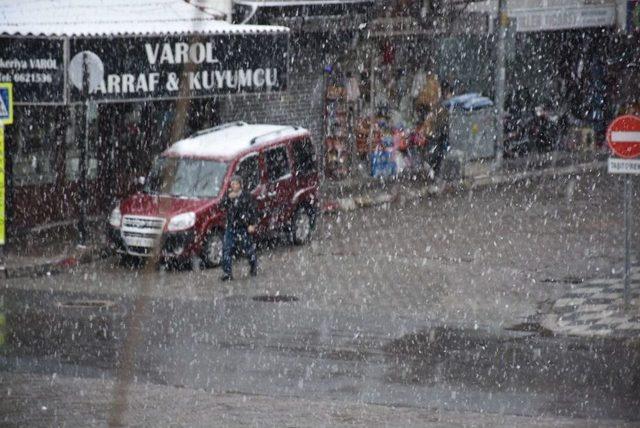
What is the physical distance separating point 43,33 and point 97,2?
301 cm

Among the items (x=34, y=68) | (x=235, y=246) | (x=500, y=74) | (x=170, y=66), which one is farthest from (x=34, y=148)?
(x=500, y=74)

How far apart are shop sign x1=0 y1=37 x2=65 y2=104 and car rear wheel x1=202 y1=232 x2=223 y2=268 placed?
11.2ft

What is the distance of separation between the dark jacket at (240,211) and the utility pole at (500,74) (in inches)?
517

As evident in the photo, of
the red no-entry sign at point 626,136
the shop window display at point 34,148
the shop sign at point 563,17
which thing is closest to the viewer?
the red no-entry sign at point 626,136

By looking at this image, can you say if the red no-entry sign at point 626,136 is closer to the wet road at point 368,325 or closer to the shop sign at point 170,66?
the wet road at point 368,325

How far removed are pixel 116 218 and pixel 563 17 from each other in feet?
72.6

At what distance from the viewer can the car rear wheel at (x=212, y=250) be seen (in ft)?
64.3

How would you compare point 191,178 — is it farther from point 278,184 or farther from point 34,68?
point 34,68

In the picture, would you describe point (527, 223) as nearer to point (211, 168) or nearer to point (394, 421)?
point (211, 168)

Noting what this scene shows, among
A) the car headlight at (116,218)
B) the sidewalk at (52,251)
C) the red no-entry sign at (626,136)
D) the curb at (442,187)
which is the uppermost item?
the red no-entry sign at (626,136)

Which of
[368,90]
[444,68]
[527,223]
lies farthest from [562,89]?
[527,223]

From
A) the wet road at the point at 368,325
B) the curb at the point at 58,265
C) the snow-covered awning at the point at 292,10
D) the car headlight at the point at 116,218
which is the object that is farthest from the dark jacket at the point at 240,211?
the snow-covered awning at the point at 292,10

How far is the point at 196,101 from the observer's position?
1030 inches

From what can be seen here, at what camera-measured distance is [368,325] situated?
1600cm
